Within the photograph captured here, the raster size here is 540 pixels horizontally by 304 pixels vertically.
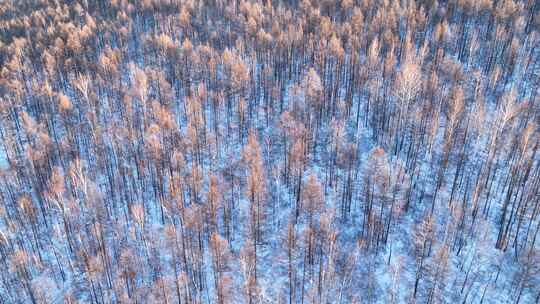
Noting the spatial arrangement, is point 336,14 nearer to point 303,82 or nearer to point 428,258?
point 303,82

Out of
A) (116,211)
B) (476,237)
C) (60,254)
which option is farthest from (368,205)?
(60,254)

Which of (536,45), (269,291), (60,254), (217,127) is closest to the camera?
(269,291)

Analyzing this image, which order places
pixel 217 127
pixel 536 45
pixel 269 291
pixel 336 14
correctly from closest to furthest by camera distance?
pixel 269 291 < pixel 217 127 < pixel 536 45 < pixel 336 14

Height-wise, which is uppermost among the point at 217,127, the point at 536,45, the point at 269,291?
the point at 536,45

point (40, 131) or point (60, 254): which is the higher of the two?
point (40, 131)

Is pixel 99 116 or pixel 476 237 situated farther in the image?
pixel 99 116

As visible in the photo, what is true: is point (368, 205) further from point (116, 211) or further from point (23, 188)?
point (23, 188)
